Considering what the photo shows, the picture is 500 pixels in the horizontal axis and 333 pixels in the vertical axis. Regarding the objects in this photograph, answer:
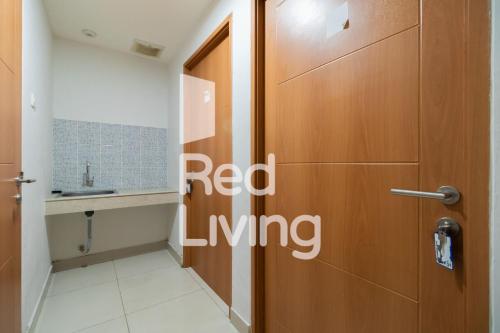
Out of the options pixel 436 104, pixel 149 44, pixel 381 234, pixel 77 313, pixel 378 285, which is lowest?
pixel 77 313

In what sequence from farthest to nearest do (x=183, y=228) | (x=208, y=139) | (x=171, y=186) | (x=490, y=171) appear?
(x=171, y=186), (x=183, y=228), (x=208, y=139), (x=490, y=171)

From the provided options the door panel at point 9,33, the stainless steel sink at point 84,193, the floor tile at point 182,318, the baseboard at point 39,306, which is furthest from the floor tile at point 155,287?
the door panel at point 9,33

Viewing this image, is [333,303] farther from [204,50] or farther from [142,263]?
[142,263]

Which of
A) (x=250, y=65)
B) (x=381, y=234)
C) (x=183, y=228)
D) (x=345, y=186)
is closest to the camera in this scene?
Answer: (x=381, y=234)

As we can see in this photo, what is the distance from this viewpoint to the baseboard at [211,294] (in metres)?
1.76

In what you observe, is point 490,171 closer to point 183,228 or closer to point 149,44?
point 183,228

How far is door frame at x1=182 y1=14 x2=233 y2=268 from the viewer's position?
1.69 m

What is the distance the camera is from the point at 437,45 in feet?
2.28

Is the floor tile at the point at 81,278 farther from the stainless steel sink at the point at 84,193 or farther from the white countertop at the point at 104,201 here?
the stainless steel sink at the point at 84,193

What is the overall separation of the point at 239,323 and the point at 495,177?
1602mm

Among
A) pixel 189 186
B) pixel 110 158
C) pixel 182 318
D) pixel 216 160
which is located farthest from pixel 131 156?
pixel 182 318

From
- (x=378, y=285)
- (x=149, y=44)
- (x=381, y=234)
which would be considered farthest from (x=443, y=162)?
(x=149, y=44)

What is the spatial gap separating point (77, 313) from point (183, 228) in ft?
3.57

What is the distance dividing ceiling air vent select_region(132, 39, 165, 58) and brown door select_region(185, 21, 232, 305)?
0.62 meters
